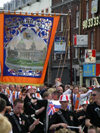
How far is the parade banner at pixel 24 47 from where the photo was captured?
48.4 ft

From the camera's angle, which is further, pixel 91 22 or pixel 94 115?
pixel 91 22

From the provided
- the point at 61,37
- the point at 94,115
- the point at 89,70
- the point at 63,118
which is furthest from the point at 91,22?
the point at 94,115

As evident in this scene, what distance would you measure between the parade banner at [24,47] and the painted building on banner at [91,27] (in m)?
27.1

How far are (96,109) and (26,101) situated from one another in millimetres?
5486

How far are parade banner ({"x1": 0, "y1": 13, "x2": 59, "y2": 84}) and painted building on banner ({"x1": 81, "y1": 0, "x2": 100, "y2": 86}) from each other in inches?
1067

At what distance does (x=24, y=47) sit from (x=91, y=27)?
30054mm

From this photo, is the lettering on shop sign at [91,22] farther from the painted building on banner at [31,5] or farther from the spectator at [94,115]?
the spectator at [94,115]

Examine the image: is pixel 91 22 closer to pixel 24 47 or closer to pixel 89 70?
pixel 89 70

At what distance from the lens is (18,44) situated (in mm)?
15062

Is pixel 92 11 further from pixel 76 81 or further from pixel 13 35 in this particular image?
pixel 13 35

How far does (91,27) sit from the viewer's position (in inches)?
1757

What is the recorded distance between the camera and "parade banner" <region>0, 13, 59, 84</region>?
14.8 metres

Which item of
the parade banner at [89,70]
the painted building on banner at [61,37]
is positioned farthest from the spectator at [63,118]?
the parade banner at [89,70]

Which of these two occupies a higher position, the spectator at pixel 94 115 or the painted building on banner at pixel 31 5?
the painted building on banner at pixel 31 5
